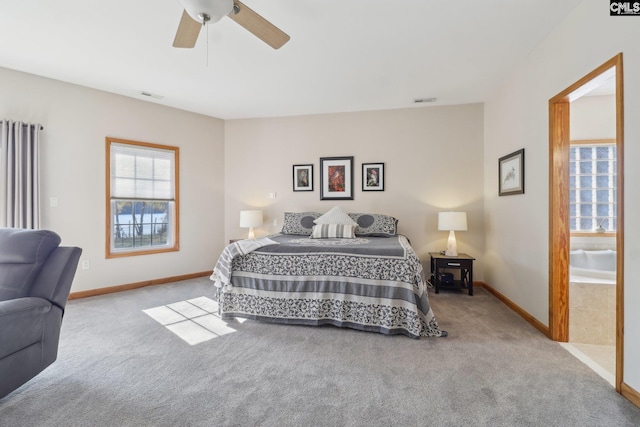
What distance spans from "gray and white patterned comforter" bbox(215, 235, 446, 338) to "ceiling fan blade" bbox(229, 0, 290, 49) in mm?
1859

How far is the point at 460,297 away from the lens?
3.67 metres

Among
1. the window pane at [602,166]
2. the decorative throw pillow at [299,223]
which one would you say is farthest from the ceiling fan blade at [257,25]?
the window pane at [602,166]

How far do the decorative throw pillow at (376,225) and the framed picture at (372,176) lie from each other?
0.56m

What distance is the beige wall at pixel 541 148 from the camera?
167 cm

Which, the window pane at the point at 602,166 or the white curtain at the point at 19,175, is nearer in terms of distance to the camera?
the white curtain at the point at 19,175

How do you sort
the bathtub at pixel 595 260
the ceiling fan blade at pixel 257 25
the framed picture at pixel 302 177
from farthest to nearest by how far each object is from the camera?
the framed picture at pixel 302 177 < the bathtub at pixel 595 260 < the ceiling fan blade at pixel 257 25

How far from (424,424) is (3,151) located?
4.75m

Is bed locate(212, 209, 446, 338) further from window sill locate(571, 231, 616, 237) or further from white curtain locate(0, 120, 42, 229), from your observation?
window sill locate(571, 231, 616, 237)

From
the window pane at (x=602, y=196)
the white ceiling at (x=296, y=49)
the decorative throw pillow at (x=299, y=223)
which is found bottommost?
the decorative throw pillow at (x=299, y=223)

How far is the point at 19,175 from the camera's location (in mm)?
3199

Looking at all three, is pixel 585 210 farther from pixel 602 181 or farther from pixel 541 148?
pixel 541 148

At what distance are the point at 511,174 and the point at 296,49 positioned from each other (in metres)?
2.78

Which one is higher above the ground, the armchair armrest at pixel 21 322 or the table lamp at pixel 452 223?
the table lamp at pixel 452 223

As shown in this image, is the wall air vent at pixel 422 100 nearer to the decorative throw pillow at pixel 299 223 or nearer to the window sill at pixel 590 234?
the decorative throw pillow at pixel 299 223
